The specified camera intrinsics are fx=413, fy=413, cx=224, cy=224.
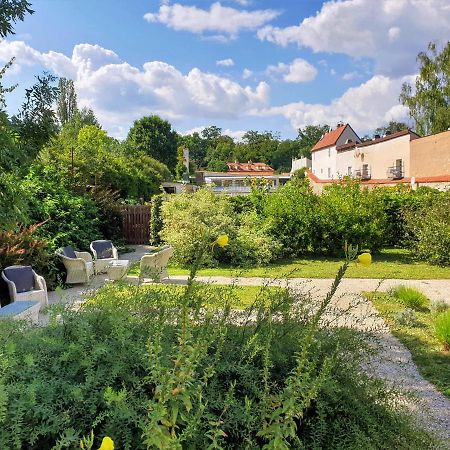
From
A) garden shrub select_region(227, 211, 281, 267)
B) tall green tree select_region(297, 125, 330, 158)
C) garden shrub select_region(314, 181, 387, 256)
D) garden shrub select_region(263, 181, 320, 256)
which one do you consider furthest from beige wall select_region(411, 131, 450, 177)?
tall green tree select_region(297, 125, 330, 158)

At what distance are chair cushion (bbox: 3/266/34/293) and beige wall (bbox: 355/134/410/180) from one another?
2770 cm

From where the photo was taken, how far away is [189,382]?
1551 mm

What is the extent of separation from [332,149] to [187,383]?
148 ft

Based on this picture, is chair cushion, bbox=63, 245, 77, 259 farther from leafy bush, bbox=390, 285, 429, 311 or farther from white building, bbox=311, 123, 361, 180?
white building, bbox=311, 123, 361, 180

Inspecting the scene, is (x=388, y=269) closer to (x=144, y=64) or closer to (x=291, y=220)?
(x=291, y=220)

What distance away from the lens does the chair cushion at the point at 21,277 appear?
7312mm

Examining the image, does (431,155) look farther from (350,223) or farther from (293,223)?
(293,223)

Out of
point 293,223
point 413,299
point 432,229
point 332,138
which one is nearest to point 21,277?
point 413,299

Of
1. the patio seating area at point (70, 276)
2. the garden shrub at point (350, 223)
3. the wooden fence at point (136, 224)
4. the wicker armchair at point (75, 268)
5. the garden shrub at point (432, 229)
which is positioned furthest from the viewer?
the wooden fence at point (136, 224)

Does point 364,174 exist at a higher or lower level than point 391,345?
higher

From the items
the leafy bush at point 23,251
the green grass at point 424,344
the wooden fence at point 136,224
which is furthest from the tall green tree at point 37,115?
the wooden fence at point 136,224

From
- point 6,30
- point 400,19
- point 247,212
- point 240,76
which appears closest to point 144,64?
point 240,76

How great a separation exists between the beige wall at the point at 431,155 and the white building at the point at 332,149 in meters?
13.5

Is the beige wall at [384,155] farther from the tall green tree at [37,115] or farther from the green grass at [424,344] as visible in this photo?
the tall green tree at [37,115]
